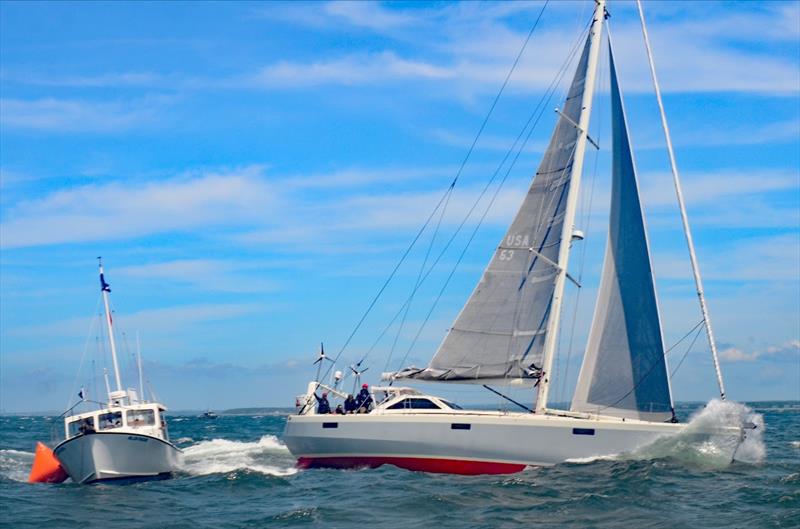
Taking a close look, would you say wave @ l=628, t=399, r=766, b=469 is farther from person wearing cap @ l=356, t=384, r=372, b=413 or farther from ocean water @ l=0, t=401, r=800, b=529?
person wearing cap @ l=356, t=384, r=372, b=413

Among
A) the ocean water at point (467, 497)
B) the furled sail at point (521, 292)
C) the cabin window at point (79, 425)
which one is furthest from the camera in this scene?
the cabin window at point (79, 425)

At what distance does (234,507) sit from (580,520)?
334 inches

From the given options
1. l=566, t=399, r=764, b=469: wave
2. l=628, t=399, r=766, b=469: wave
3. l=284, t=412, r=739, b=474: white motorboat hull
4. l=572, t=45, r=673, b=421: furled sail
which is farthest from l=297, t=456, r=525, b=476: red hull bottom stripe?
l=628, t=399, r=766, b=469: wave

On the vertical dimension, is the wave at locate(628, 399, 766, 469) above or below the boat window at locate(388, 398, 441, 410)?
below

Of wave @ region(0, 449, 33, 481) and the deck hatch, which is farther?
wave @ region(0, 449, 33, 481)

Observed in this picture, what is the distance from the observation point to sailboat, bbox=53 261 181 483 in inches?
1072


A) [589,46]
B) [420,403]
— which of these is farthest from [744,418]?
[589,46]

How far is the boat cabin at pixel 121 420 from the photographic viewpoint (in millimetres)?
28828

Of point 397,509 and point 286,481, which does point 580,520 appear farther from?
point 286,481

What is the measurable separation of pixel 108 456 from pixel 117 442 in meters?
0.47

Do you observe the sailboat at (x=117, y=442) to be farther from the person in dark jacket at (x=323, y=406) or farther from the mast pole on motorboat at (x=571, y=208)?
the mast pole on motorboat at (x=571, y=208)

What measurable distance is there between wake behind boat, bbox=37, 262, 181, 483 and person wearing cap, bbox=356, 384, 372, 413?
626 cm

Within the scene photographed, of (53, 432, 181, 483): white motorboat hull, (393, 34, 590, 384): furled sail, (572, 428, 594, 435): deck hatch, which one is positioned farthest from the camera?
(393, 34, 590, 384): furled sail

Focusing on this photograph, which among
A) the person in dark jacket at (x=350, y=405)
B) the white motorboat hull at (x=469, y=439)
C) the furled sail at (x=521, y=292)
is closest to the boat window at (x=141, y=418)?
the white motorboat hull at (x=469, y=439)
